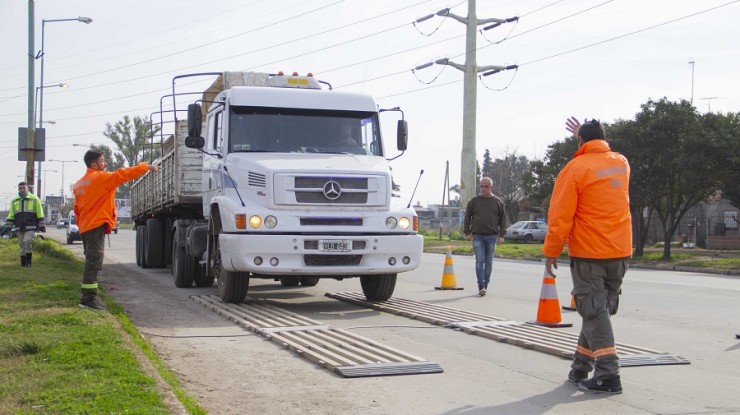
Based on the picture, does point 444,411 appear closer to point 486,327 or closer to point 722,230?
point 486,327

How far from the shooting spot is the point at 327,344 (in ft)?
25.5

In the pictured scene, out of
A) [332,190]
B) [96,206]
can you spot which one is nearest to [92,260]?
[96,206]

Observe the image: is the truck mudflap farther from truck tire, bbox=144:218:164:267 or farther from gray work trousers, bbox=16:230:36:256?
truck tire, bbox=144:218:164:267

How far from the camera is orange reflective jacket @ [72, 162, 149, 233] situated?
984 cm

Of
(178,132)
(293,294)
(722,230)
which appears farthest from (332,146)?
(722,230)

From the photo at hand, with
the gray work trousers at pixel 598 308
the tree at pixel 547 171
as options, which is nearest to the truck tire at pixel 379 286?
the gray work trousers at pixel 598 308

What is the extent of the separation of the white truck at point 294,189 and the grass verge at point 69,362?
186 centimetres

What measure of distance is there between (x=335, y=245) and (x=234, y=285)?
1721 millimetres

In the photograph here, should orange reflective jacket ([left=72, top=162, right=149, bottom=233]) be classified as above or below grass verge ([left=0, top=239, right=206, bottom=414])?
above

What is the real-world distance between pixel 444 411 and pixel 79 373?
2.51 m

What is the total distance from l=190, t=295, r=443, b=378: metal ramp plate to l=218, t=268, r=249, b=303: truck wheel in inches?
10.7

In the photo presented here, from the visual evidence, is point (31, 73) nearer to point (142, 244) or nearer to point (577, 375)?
point (142, 244)

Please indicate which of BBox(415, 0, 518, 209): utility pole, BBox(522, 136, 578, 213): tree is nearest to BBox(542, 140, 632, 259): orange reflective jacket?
BBox(522, 136, 578, 213): tree

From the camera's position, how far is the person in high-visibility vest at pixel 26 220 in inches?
624
